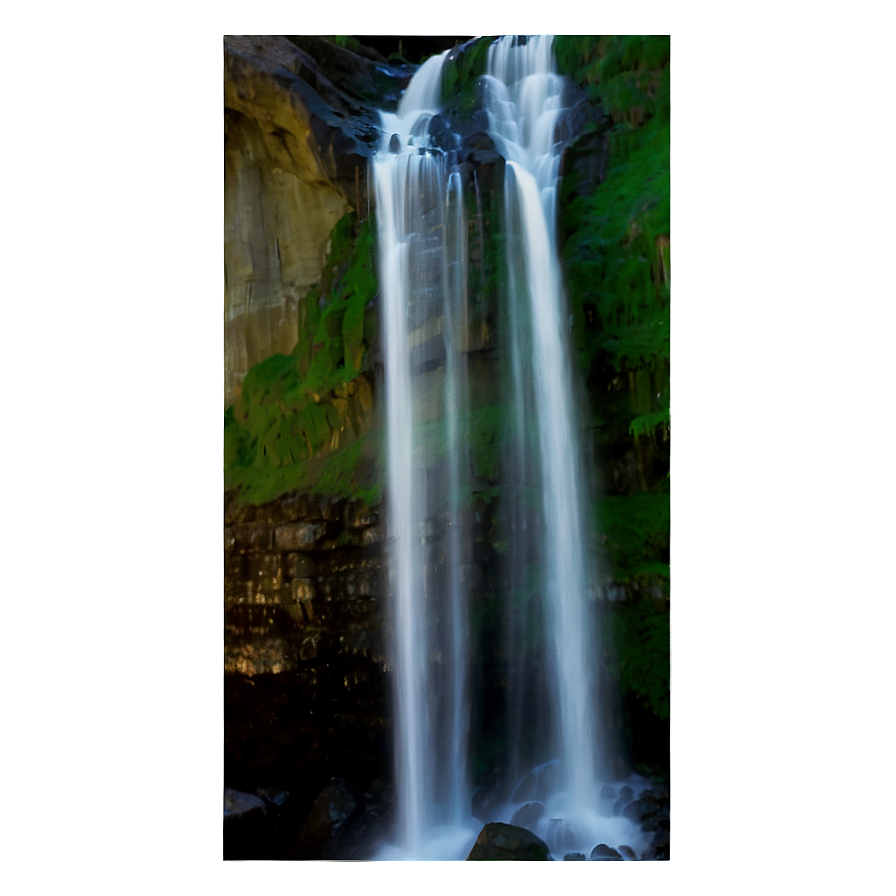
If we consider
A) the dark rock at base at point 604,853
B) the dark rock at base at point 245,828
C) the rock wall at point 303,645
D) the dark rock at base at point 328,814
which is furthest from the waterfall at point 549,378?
the dark rock at base at point 245,828

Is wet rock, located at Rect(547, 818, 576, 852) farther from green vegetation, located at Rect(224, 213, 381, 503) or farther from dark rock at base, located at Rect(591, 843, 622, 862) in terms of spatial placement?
green vegetation, located at Rect(224, 213, 381, 503)

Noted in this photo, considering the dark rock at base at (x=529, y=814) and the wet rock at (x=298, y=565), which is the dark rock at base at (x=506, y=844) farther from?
the wet rock at (x=298, y=565)

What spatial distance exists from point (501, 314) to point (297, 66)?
945mm

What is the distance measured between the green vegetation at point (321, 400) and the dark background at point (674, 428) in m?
0.13

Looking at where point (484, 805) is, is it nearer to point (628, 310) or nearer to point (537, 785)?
point (537, 785)

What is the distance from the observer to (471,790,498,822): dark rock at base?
7.73ft

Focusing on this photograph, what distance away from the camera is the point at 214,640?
2414 mm

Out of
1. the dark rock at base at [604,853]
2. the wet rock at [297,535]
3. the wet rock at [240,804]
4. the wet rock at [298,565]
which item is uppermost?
the wet rock at [297,535]

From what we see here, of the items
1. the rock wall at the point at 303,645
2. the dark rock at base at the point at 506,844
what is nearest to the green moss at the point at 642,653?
the dark rock at base at the point at 506,844

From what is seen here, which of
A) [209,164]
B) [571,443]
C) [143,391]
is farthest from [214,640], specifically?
[209,164]

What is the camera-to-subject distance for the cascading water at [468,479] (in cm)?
237

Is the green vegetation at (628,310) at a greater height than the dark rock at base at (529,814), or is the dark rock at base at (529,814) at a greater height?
the green vegetation at (628,310)

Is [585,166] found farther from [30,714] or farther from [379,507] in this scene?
[30,714]

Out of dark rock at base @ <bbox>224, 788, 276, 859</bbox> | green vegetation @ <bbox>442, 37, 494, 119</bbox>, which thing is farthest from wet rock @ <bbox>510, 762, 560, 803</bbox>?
green vegetation @ <bbox>442, 37, 494, 119</bbox>
